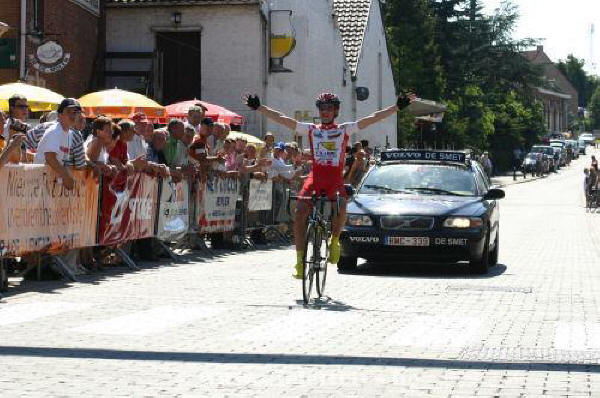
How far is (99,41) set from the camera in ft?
111

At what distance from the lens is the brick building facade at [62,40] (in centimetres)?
2680

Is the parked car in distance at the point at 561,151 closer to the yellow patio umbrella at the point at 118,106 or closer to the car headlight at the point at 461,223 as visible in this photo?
the yellow patio umbrella at the point at 118,106

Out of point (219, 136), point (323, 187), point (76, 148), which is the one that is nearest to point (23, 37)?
point (219, 136)

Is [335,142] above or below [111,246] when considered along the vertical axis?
above

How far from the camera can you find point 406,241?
16016 mm

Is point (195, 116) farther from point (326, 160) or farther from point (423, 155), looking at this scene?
point (326, 160)

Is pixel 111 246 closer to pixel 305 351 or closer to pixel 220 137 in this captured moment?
pixel 220 137

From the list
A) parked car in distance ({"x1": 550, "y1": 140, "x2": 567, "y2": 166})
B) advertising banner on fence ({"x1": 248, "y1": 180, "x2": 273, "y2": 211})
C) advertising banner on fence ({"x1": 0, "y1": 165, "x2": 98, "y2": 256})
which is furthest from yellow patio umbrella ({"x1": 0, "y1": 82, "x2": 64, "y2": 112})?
parked car in distance ({"x1": 550, "y1": 140, "x2": 567, "y2": 166})

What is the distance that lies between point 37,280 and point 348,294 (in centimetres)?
356

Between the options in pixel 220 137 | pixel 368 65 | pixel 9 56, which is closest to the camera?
pixel 220 137

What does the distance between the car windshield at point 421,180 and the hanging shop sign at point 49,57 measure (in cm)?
1038

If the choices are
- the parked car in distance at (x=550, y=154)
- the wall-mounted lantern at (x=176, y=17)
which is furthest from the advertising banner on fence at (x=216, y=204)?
the parked car in distance at (x=550, y=154)

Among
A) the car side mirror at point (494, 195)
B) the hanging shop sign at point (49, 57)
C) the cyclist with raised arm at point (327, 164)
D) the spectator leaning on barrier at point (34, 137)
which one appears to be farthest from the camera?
the hanging shop sign at point (49, 57)

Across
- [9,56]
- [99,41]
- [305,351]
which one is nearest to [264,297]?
[305,351]
